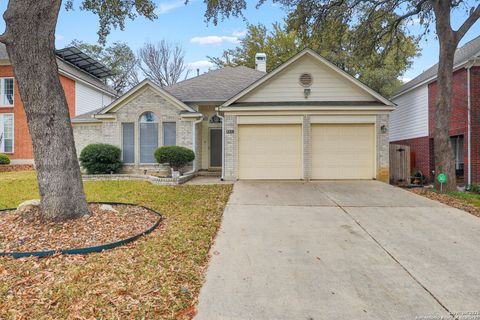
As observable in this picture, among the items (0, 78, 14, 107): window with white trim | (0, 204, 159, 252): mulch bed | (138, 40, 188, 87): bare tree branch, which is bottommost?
(0, 204, 159, 252): mulch bed

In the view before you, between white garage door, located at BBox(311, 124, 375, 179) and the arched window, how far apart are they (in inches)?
271

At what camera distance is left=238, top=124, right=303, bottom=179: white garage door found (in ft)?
36.5

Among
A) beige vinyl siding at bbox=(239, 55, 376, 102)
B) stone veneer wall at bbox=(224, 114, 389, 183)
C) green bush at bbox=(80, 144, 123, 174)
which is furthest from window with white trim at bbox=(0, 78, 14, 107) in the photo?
beige vinyl siding at bbox=(239, 55, 376, 102)

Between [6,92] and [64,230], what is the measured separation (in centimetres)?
1818

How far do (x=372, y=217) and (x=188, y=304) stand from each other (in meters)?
4.68

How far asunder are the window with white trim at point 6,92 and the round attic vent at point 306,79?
17763mm

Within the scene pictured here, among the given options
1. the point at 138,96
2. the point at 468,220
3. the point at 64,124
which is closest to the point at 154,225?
the point at 64,124

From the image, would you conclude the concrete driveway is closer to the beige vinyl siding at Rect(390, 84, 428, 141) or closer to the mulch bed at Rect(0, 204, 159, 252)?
the mulch bed at Rect(0, 204, 159, 252)

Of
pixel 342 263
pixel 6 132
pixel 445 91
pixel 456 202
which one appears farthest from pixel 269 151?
pixel 6 132

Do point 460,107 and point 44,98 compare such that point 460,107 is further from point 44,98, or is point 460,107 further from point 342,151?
Result: point 44,98

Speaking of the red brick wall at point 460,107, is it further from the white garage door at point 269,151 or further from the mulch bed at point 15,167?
the mulch bed at point 15,167

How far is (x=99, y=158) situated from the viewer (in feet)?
39.0

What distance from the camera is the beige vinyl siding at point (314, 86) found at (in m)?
11.2

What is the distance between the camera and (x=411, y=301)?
308 cm
